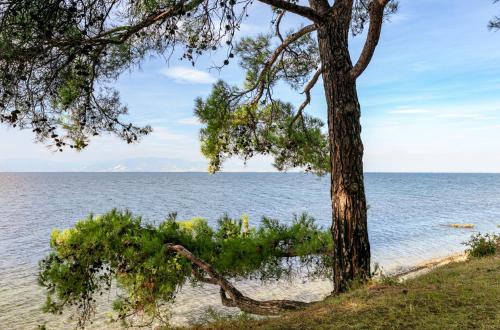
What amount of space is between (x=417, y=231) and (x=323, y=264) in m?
24.7

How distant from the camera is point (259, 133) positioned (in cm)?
882

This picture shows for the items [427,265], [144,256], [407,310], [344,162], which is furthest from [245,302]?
[427,265]

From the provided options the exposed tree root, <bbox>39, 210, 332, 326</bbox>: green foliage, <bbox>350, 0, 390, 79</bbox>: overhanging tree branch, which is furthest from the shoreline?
<bbox>350, 0, 390, 79</bbox>: overhanging tree branch

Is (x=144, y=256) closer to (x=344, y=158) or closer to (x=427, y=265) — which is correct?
(x=344, y=158)

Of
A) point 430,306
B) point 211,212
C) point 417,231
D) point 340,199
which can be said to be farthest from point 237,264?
point 211,212

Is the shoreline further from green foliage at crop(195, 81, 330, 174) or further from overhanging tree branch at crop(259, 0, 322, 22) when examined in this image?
overhanging tree branch at crop(259, 0, 322, 22)

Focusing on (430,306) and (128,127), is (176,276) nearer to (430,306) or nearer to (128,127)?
(128,127)

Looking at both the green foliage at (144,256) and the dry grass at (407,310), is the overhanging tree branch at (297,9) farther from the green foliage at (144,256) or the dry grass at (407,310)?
the dry grass at (407,310)

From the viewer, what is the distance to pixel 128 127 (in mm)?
6141

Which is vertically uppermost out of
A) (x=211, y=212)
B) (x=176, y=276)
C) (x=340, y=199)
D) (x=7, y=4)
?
(x=7, y=4)

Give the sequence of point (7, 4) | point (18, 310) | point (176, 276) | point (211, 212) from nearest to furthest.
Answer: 1. point (7, 4)
2. point (176, 276)
3. point (18, 310)
4. point (211, 212)

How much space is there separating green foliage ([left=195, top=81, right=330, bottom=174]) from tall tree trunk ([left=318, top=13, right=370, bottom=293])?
228 cm

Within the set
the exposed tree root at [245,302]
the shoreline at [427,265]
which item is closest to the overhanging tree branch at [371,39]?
the exposed tree root at [245,302]

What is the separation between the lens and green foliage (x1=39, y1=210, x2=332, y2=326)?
6.24 metres
